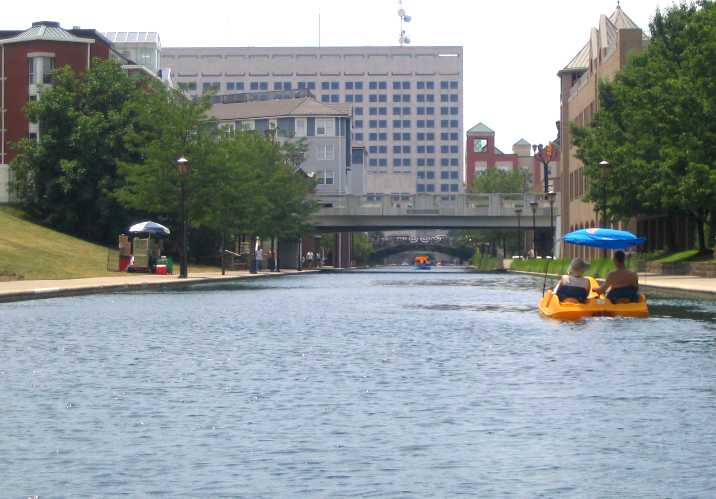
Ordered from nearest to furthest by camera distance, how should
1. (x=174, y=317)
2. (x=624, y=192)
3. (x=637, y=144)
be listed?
1. (x=174, y=317)
2. (x=637, y=144)
3. (x=624, y=192)

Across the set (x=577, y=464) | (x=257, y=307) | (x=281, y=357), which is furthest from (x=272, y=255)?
(x=577, y=464)

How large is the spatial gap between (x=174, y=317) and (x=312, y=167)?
138m

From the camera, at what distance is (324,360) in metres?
17.0

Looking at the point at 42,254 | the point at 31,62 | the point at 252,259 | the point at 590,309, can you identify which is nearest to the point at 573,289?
the point at 590,309

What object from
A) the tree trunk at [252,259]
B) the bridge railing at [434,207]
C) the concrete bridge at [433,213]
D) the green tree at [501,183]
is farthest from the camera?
the green tree at [501,183]

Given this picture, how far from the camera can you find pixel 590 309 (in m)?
26.6

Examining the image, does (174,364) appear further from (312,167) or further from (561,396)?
(312,167)

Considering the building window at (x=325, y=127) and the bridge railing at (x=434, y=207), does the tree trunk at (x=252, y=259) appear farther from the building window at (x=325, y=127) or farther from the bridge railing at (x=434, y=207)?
the building window at (x=325, y=127)

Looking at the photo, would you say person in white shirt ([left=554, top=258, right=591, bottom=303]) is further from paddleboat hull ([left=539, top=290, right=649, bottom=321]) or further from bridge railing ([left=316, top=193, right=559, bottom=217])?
bridge railing ([left=316, top=193, right=559, bottom=217])

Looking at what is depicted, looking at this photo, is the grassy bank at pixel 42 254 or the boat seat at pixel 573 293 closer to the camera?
the boat seat at pixel 573 293

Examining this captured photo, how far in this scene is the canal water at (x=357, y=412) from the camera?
28.5ft

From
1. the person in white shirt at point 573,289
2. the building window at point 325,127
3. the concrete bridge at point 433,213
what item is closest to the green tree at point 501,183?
the building window at point 325,127

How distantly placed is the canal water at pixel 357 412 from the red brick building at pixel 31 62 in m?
75.8

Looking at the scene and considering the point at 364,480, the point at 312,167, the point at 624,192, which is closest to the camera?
the point at 364,480
